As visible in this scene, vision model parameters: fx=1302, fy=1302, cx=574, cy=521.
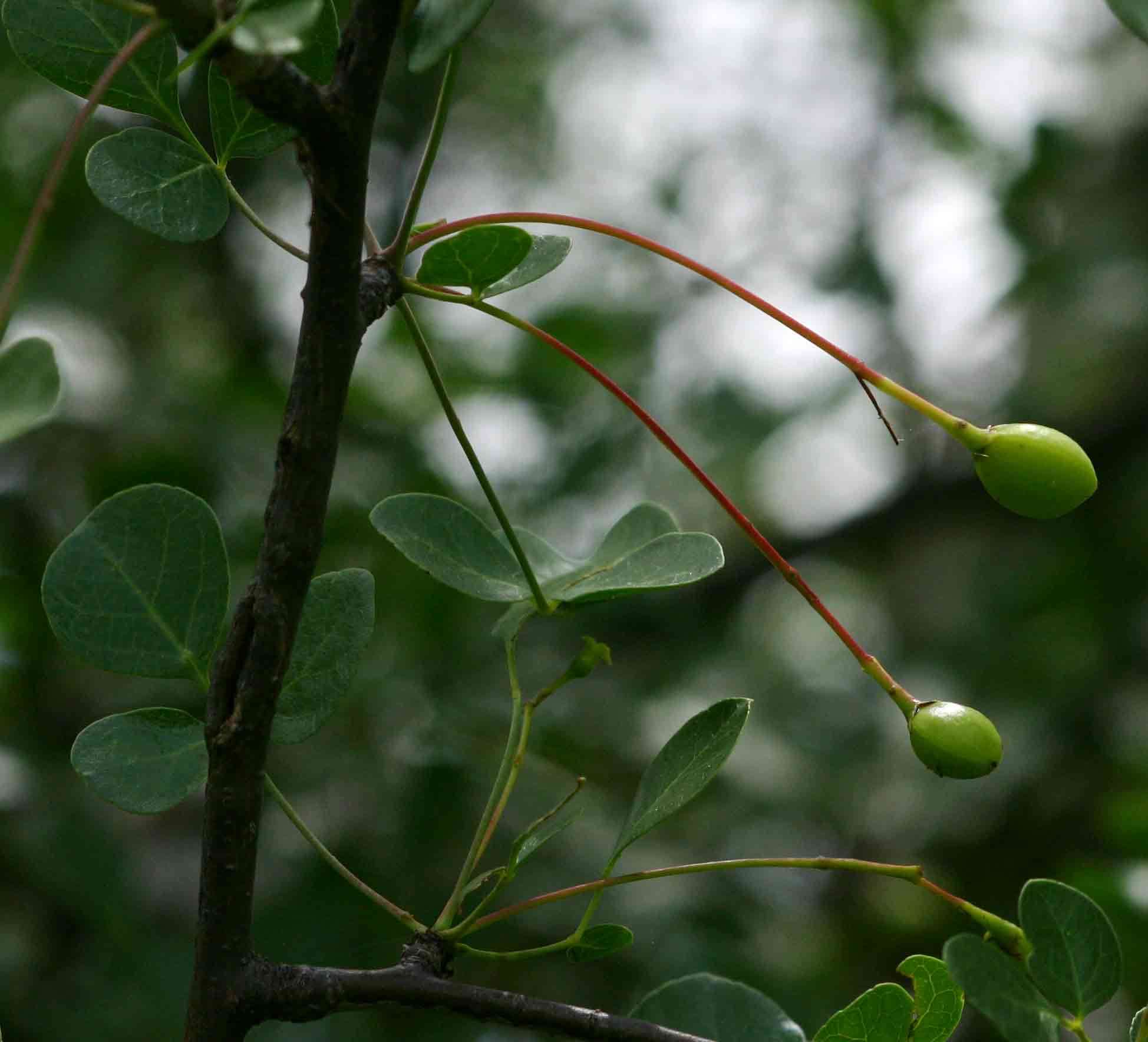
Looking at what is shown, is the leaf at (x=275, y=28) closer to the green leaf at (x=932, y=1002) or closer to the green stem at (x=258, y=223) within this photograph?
the green stem at (x=258, y=223)

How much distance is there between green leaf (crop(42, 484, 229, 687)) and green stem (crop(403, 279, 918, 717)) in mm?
152

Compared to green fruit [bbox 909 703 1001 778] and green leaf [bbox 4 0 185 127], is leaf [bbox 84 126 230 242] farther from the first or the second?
green fruit [bbox 909 703 1001 778]

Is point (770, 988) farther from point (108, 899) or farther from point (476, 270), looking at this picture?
point (476, 270)

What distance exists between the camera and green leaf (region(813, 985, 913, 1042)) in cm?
61

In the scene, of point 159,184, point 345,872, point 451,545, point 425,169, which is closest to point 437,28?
point 425,169

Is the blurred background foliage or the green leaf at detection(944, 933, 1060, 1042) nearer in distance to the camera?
the green leaf at detection(944, 933, 1060, 1042)

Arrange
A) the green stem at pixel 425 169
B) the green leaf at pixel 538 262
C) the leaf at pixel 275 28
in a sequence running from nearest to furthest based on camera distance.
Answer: the leaf at pixel 275 28, the green stem at pixel 425 169, the green leaf at pixel 538 262

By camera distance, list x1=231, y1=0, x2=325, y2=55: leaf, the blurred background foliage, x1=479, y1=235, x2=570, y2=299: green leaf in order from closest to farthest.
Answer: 1. x1=231, y1=0, x2=325, y2=55: leaf
2. x1=479, y1=235, x2=570, y2=299: green leaf
3. the blurred background foliage

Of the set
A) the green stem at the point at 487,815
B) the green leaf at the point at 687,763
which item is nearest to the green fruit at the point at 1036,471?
the green leaf at the point at 687,763

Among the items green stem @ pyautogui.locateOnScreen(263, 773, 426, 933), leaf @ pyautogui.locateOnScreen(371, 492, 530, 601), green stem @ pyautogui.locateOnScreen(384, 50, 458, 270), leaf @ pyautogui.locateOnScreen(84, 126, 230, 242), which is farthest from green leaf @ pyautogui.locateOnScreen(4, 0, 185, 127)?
green stem @ pyautogui.locateOnScreen(263, 773, 426, 933)

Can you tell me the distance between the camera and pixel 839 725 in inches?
87.0

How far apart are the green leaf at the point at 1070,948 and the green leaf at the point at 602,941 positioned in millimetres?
195

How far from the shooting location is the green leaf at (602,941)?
66cm

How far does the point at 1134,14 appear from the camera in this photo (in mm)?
472
